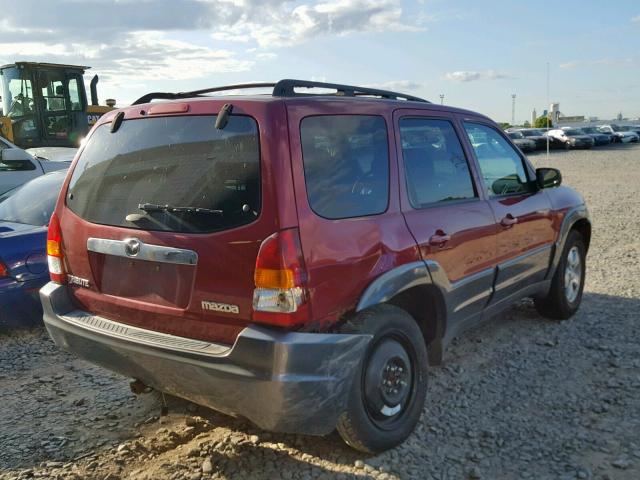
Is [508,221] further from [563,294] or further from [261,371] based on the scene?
[261,371]

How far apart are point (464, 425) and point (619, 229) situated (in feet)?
24.7

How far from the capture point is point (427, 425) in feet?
11.7

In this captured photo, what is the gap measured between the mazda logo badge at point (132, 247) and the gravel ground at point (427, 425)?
112cm

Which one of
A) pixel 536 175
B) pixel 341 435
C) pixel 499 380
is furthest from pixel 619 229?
pixel 341 435

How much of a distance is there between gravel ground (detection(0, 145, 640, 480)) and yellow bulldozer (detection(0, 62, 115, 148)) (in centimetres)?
991

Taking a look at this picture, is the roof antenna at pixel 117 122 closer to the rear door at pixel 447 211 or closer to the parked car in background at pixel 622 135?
the rear door at pixel 447 211

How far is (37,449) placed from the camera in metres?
3.34

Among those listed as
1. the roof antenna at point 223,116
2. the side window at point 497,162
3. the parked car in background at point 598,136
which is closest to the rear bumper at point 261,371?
the roof antenna at point 223,116

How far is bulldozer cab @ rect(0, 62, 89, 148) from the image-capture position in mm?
13516

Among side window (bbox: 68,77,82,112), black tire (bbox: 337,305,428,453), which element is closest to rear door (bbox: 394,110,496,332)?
black tire (bbox: 337,305,428,453)

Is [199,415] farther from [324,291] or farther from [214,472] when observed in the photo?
[324,291]

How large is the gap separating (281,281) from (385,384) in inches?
37.4

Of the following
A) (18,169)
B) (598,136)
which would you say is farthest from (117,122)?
(598,136)

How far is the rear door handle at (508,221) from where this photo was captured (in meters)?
4.20
